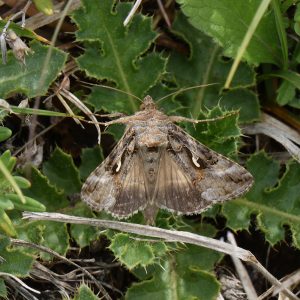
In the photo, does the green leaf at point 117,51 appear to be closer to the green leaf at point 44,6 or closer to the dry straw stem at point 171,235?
the green leaf at point 44,6

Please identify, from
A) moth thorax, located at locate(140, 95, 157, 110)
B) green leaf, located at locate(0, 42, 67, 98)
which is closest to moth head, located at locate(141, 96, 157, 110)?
moth thorax, located at locate(140, 95, 157, 110)

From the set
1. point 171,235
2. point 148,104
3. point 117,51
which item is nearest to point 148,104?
point 148,104

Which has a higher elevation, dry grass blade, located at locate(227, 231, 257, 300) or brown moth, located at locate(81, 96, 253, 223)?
brown moth, located at locate(81, 96, 253, 223)

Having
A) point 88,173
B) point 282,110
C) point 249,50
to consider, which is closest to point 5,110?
point 88,173

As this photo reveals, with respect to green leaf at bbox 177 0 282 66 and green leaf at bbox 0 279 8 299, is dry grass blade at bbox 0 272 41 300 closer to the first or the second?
green leaf at bbox 0 279 8 299

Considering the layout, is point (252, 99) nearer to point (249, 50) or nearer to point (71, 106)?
point (249, 50)

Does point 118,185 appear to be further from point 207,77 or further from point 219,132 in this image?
point 207,77
